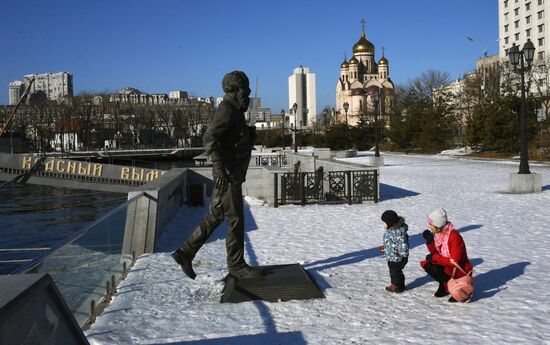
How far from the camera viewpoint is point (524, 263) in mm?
7355

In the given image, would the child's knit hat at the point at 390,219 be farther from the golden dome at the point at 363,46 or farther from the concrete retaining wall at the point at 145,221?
the golden dome at the point at 363,46

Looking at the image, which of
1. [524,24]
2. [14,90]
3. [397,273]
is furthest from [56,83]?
[397,273]

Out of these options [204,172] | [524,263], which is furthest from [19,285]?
[204,172]

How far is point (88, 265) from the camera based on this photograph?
224 inches

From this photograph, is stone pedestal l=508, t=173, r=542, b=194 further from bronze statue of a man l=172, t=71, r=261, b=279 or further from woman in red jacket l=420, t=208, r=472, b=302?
bronze statue of a man l=172, t=71, r=261, b=279

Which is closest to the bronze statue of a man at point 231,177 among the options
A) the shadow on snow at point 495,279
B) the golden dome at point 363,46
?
the shadow on snow at point 495,279

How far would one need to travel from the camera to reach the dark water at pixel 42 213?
57.6ft

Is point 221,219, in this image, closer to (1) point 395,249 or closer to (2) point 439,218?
(1) point 395,249

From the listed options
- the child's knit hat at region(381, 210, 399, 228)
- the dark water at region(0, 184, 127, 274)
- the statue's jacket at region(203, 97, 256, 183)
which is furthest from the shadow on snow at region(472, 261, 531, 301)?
the dark water at region(0, 184, 127, 274)

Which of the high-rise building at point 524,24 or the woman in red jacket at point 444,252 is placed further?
the high-rise building at point 524,24

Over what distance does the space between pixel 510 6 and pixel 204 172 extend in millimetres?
75321

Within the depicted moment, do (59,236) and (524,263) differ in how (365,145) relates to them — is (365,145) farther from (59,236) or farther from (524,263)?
(524,263)

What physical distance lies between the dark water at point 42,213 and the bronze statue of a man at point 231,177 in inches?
319

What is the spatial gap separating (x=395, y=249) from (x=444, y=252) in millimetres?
A: 657
